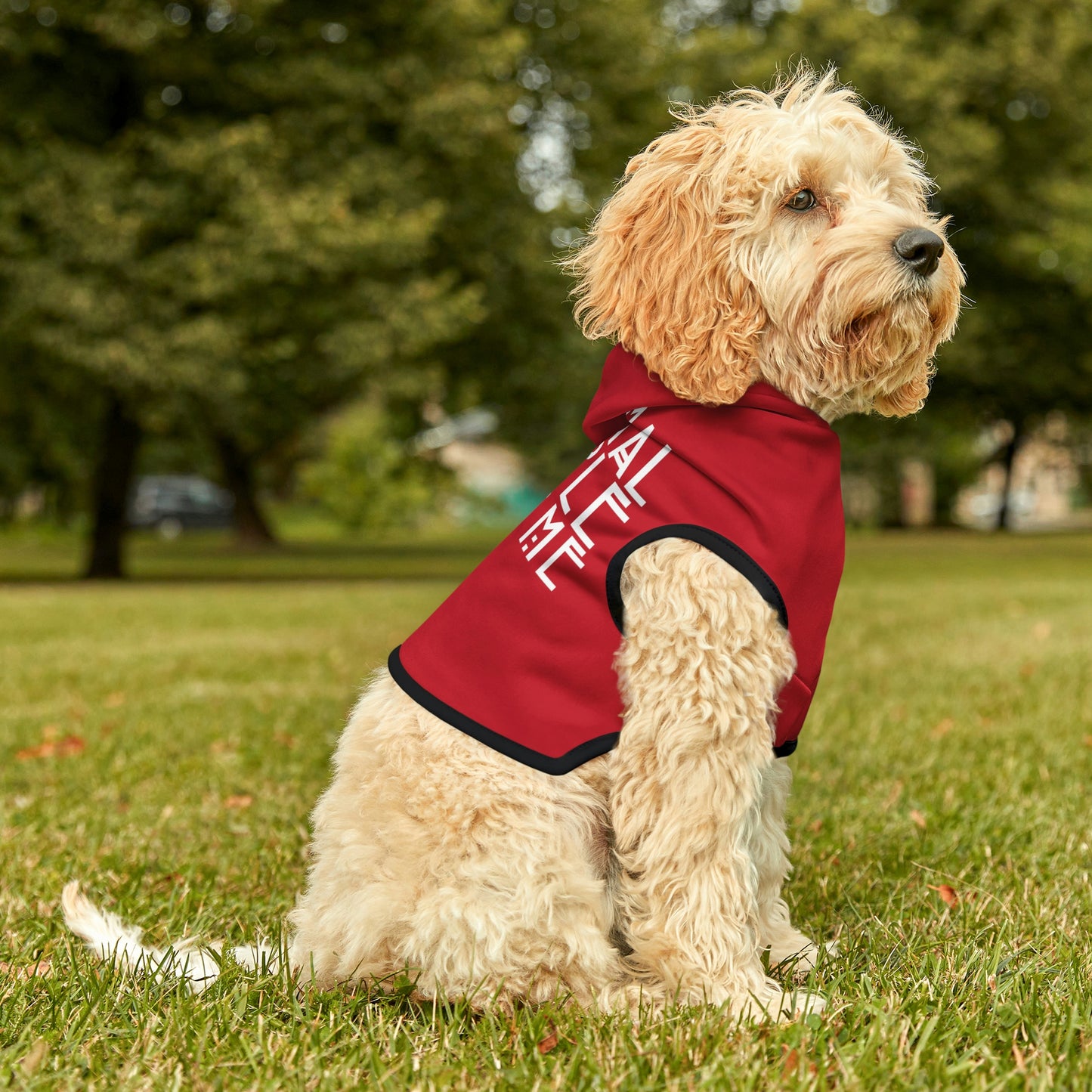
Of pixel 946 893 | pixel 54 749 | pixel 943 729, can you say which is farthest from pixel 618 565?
pixel 54 749

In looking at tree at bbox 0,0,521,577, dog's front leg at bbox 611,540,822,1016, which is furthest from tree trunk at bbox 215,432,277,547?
dog's front leg at bbox 611,540,822,1016

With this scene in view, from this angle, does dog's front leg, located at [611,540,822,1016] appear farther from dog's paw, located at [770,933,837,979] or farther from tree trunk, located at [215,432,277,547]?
tree trunk, located at [215,432,277,547]

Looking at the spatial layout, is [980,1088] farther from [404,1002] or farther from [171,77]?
[171,77]

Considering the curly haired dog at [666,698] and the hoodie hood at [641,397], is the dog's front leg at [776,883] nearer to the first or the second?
the curly haired dog at [666,698]

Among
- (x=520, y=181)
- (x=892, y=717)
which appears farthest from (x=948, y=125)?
(x=892, y=717)

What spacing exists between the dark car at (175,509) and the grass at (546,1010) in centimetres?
3988

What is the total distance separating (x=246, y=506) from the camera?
3350 cm

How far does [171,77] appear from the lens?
17.7 meters

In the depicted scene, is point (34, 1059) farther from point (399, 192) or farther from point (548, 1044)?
point (399, 192)

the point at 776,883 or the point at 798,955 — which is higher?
the point at 776,883

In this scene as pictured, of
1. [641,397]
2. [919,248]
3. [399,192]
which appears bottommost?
[641,397]

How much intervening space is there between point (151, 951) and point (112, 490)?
731 inches

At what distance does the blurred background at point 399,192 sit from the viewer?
16062mm

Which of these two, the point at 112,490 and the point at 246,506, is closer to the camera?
the point at 112,490
